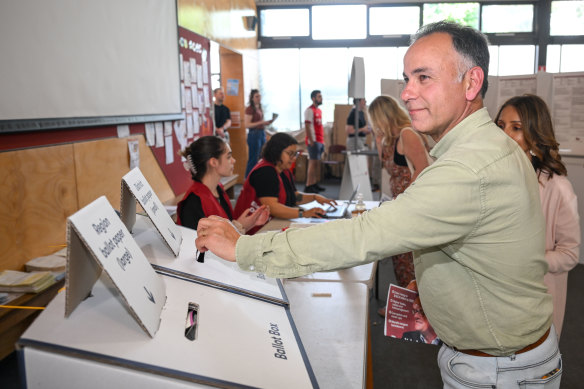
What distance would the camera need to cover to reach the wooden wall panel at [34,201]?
225 centimetres

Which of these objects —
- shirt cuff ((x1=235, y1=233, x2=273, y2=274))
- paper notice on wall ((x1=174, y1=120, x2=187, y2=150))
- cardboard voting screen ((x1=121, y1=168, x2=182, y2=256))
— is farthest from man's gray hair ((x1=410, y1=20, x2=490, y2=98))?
paper notice on wall ((x1=174, y1=120, x2=187, y2=150))

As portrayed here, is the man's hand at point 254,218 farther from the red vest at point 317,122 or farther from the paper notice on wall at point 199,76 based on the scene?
the red vest at point 317,122

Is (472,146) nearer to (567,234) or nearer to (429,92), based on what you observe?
(429,92)

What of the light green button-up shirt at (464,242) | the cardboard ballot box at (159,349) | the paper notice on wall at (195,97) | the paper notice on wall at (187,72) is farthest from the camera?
the paper notice on wall at (195,97)

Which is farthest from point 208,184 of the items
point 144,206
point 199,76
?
point 199,76

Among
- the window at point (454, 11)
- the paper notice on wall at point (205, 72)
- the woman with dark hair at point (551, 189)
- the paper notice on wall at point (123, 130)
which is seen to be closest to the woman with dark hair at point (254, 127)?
the paper notice on wall at point (205, 72)

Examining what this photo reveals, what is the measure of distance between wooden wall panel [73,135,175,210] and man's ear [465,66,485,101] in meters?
2.45

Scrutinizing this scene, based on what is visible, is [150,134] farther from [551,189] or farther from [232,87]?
[232,87]

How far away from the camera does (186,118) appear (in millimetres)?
Result: 4926

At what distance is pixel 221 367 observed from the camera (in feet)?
2.46

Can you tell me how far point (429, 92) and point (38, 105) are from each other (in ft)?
7.45

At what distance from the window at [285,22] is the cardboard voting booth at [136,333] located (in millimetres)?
9057

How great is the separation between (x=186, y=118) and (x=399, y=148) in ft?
8.39

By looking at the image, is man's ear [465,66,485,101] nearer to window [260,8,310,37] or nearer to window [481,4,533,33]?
window [260,8,310,37]
